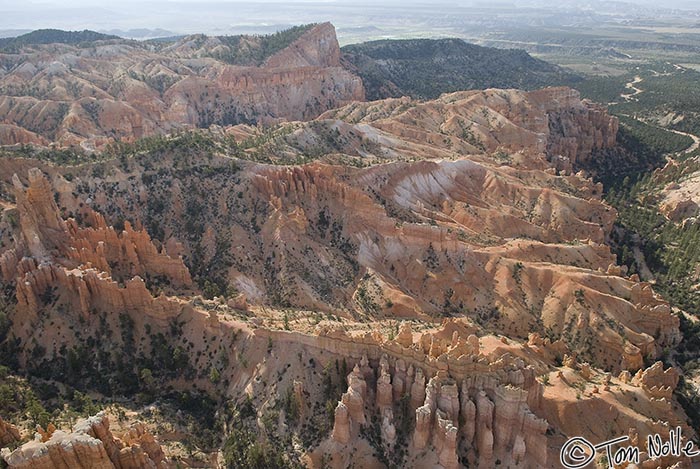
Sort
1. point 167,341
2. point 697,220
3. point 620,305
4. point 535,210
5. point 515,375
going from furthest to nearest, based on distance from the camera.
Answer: point 697,220 < point 535,210 < point 620,305 < point 167,341 < point 515,375

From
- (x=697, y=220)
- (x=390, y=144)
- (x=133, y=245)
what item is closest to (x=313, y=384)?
(x=133, y=245)

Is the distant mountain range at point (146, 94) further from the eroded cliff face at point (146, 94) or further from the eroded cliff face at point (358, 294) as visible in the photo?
the eroded cliff face at point (358, 294)

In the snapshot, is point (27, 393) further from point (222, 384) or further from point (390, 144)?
point (390, 144)

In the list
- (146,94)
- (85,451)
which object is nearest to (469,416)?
(85,451)

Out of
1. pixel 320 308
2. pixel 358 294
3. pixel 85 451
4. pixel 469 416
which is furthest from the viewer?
pixel 358 294

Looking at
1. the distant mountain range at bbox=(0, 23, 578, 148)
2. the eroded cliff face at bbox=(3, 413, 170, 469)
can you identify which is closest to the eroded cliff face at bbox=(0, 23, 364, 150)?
the distant mountain range at bbox=(0, 23, 578, 148)

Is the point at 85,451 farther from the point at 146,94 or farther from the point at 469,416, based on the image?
the point at 146,94
